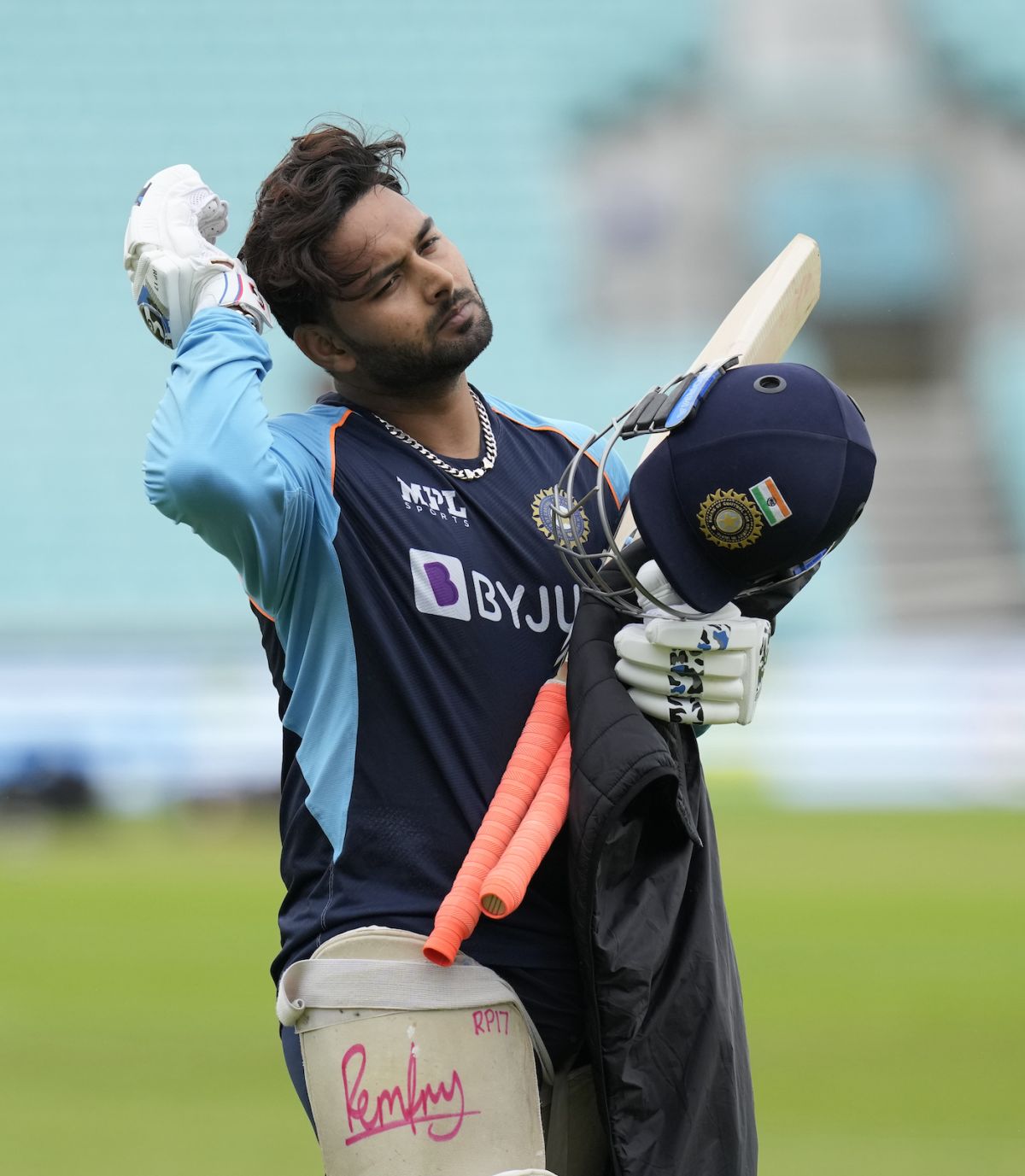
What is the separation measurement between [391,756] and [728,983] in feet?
1.51

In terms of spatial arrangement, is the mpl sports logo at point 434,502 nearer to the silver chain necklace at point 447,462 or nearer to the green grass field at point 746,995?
the silver chain necklace at point 447,462

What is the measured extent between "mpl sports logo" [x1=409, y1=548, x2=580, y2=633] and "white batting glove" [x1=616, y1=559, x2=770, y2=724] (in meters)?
0.18

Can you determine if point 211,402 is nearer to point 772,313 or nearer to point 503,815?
point 503,815

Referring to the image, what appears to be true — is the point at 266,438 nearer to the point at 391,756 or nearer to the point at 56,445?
the point at 391,756

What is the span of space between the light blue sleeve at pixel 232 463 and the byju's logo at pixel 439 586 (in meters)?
0.14

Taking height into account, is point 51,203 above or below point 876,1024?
above

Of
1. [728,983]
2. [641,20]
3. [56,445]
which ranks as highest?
[641,20]

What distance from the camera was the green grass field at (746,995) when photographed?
4371 millimetres

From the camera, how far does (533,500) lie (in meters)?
2.08

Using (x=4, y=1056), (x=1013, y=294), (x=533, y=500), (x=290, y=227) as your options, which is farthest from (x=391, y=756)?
(x=1013, y=294)

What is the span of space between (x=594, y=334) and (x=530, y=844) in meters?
12.5

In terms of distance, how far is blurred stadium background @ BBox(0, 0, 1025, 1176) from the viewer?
34.4ft
